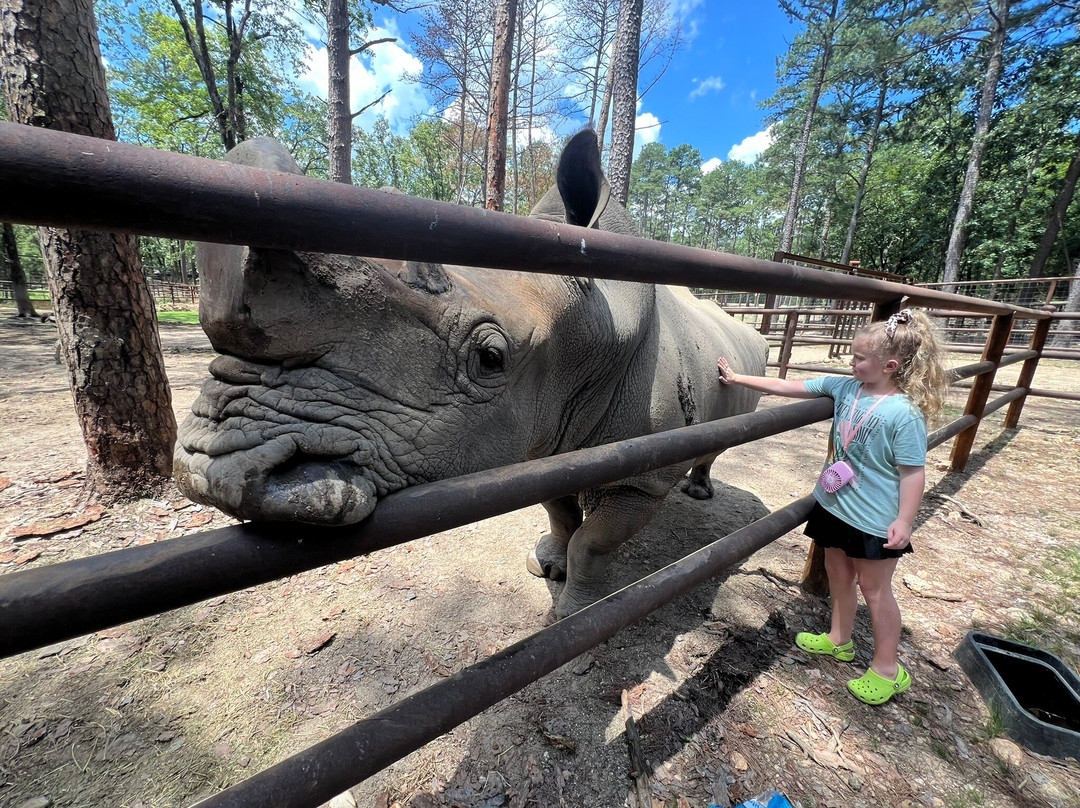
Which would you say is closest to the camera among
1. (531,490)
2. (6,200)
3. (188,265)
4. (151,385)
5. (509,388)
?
(6,200)

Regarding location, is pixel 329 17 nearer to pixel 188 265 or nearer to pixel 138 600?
pixel 138 600

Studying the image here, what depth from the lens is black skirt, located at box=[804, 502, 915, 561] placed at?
1986 mm

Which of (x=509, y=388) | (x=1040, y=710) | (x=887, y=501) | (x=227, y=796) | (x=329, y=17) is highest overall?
(x=329, y=17)

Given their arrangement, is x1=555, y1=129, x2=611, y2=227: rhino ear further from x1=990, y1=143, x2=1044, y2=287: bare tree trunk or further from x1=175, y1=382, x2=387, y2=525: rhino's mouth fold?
x1=990, y1=143, x2=1044, y2=287: bare tree trunk

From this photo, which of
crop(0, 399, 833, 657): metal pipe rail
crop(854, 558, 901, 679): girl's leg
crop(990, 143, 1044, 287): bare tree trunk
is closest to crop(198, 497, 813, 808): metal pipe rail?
crop(0, 399, 833, 657): metal pipe rail

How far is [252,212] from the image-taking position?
69 centimetres

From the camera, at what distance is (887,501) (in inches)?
78.2

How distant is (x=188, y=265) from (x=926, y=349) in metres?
48.3

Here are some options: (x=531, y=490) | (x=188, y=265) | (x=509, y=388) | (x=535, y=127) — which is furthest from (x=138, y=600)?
(x=188, y=265)

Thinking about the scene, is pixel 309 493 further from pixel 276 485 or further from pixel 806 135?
pixel 806 135

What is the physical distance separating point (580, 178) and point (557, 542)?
2205 mm

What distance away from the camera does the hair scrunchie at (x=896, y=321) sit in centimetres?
197

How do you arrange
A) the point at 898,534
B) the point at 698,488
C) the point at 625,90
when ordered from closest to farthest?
the point at 898,534 → the point at 698,488 → the point at 625,90

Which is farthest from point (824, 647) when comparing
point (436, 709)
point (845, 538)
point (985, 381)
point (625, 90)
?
point (625, 90)
